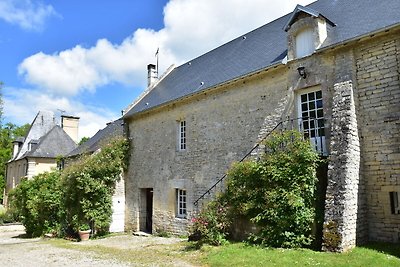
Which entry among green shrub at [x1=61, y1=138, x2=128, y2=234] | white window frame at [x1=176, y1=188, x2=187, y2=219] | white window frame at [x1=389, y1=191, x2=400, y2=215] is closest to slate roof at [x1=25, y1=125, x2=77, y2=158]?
green shrub at [x1=61, y1=138, x2=128, y2=234]

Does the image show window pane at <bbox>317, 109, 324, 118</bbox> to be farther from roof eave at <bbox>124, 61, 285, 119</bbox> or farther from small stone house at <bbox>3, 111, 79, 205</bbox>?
small stone house at <bbox>3, 111, 79, 205</bbox>

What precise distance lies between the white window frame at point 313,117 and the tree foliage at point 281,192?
0.70 metres

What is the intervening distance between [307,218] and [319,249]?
28.7 inches

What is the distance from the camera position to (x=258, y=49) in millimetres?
12539

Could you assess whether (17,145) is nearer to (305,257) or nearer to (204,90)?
(204,90)

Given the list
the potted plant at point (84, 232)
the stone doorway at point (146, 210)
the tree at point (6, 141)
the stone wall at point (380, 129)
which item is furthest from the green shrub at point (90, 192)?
the tree at point (6, 141)

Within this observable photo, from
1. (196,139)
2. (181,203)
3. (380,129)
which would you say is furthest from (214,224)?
(380,129)

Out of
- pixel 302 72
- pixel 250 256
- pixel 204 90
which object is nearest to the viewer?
pixel 250 256

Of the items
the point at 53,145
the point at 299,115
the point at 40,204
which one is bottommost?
the point at 40,204

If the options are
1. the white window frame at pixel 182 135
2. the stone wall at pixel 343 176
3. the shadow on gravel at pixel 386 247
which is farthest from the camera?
the white window frame at pixel 182 135

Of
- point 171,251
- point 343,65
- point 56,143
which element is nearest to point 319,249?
point 171,251

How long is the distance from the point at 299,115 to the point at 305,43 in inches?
84.5

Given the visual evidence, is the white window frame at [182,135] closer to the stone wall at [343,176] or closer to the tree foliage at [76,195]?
the tree foliage at [76,195]

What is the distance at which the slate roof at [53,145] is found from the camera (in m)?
27.0
